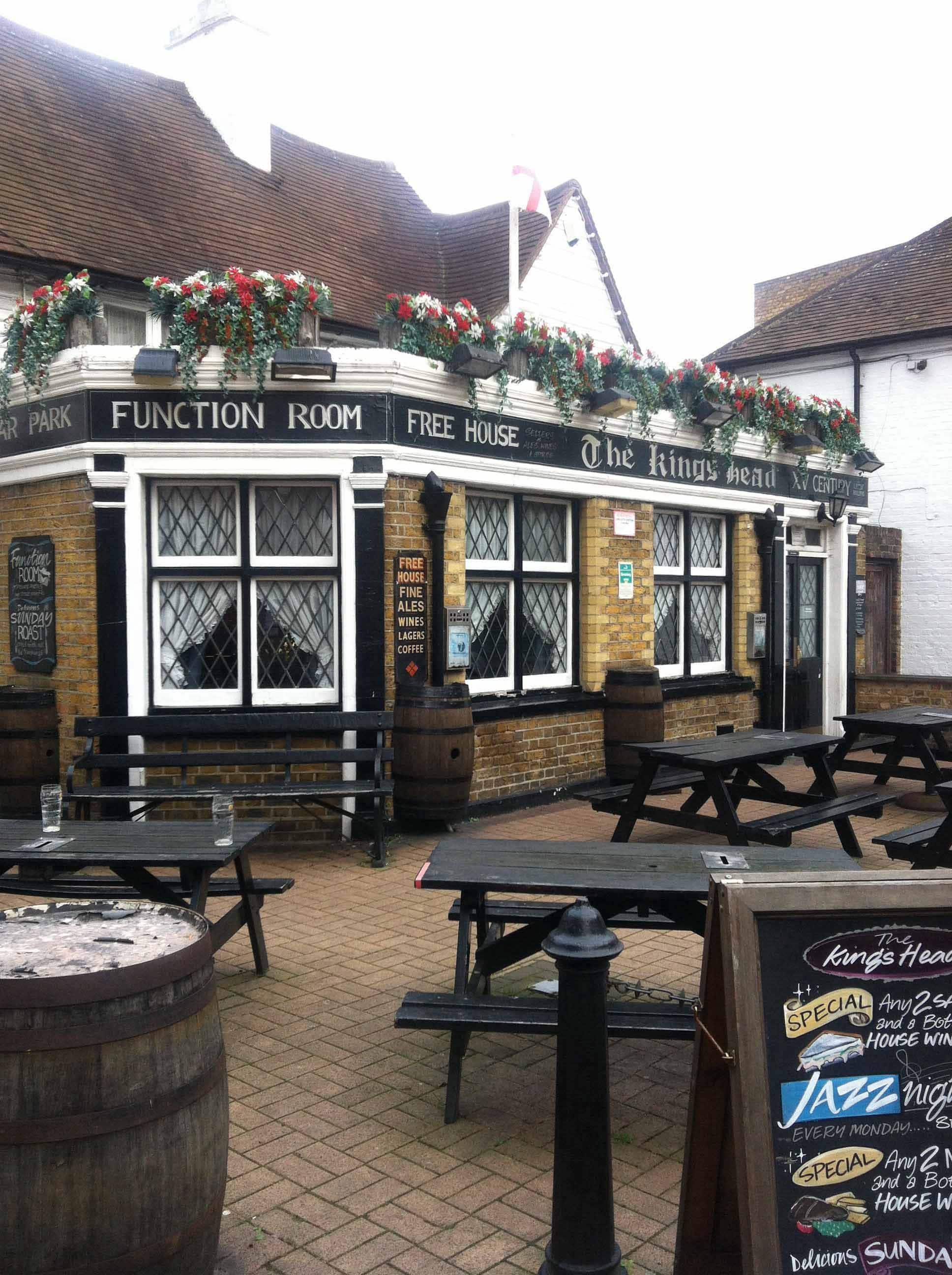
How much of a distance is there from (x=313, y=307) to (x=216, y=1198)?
20.1ft

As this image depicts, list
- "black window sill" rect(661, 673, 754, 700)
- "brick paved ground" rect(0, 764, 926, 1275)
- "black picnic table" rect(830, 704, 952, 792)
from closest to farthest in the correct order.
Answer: "brick paved ground" rect(0, 764, 926, 1275) → "black picnic table" rect(830, 704, 952, 792) → "black window sill" rect(661, 673, 754, 700)

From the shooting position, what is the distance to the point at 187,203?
528 inches

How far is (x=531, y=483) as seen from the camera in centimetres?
897

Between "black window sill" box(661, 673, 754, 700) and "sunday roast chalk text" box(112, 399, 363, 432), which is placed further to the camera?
"black window sill" box(661, 673, 754, 700)

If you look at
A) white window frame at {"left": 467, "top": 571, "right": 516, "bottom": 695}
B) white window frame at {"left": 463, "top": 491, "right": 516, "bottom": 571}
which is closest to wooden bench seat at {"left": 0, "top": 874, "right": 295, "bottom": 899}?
white window frame at {"left": 467, "top": 571, "right": 516, "bottom": 695}

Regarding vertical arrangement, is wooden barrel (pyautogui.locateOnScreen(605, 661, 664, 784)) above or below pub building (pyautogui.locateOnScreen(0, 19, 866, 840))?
below

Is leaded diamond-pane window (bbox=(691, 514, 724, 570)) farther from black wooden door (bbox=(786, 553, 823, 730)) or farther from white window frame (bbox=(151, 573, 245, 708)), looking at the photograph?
white window frame (bbox=(151, 573, 245, 708))

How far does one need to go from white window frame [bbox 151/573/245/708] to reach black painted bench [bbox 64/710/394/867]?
0.48 feet

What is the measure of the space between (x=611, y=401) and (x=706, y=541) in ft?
8.62

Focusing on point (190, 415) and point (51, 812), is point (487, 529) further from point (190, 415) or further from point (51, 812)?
point (51, 812)

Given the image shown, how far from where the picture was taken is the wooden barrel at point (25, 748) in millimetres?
7484

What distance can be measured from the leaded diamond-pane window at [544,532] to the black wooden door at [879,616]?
7411mm

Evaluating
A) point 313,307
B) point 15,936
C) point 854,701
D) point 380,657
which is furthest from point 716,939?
point 854,701

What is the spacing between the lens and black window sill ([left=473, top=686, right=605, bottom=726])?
8.66 m
